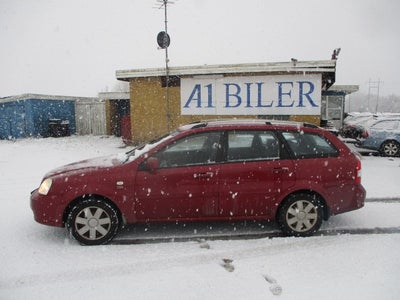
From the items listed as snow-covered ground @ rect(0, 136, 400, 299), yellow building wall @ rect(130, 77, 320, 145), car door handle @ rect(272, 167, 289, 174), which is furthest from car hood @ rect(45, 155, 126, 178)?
yellow building wall @ rect(130, 77, 320, 145)

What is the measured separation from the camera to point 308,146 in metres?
5.33

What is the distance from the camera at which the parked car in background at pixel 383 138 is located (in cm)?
1325

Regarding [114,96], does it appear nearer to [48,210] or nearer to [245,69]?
[245,69]

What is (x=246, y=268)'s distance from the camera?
13.8 feet

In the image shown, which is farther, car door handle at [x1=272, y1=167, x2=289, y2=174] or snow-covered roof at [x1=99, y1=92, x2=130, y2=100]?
snow-covered roof at [x1=99, y1=92, x2=130, y2=100]

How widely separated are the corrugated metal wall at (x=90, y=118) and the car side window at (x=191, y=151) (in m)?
19.7

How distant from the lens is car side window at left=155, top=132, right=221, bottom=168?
508 centimetres

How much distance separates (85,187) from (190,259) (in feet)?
5.45

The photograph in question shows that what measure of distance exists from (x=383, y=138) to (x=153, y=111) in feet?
29.6

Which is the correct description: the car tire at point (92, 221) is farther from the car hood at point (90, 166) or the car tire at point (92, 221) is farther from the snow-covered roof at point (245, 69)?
the snow-covered roof at point (245, 69)

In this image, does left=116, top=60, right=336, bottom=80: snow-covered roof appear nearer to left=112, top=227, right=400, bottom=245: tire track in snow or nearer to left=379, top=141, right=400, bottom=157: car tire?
left=379, top=141, right=400, bottom=157: car tire

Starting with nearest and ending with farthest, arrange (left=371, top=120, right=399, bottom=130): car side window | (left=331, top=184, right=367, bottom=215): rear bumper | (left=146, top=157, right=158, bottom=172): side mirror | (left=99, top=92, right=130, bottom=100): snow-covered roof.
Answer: (left=146, top=157, right=158, bottom=172): side mirror < (left=331, top=184, right=367, bottom=215): rear bumper < (left=371, top=120, right=399, bottom=130): car side window < (left=99, top=92, right=130, bottom=100): snow-covered roof

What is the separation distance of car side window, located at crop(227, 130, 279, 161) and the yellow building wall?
997 cm

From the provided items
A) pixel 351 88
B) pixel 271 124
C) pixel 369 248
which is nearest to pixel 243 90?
pixel 271 124
